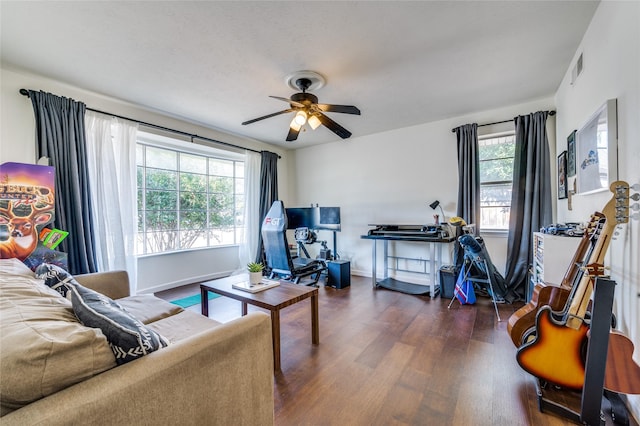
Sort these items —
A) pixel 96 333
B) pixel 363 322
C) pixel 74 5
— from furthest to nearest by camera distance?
1. pixel 363 322
2. pixel 74 5
3. pixel 96 333

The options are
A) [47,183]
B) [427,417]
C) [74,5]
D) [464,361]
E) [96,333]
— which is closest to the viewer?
[96,333]

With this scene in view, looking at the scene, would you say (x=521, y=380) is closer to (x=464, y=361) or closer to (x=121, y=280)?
(x=464, y=361)

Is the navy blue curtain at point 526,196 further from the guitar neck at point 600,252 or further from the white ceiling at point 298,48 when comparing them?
the guitar neck at point 600,252

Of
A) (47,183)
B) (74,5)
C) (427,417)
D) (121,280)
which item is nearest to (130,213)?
(47,183)

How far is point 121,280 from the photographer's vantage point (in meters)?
2.26

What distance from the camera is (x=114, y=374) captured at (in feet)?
2.76

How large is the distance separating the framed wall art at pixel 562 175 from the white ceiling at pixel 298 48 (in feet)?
2.72

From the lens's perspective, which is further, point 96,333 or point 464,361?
point 464,361

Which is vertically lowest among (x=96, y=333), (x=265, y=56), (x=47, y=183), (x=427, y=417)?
(x=427, y=417)

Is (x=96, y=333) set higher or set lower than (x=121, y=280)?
higher

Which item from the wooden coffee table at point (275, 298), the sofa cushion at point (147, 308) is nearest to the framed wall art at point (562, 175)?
the wooden coffee table at point (275, 298)

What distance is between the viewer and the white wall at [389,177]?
392 cm

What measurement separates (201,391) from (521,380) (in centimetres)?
207

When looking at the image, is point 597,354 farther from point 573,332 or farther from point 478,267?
point 478,267
